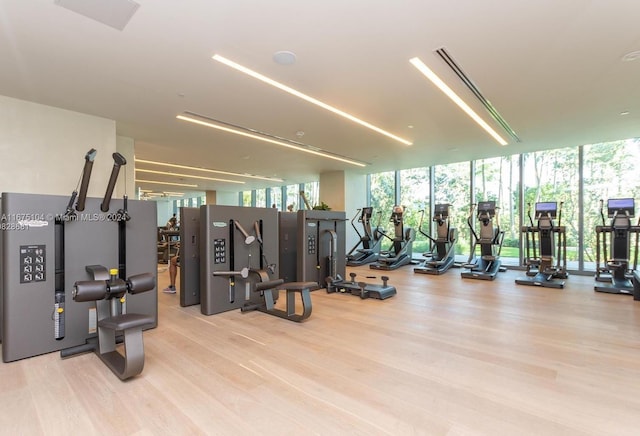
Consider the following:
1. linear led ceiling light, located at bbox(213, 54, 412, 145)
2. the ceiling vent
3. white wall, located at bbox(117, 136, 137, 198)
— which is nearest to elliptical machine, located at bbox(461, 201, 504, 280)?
linear led ceiling light, located at bbox(213, 54, 412, 145)

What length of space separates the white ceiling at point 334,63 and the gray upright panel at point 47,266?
1614mm

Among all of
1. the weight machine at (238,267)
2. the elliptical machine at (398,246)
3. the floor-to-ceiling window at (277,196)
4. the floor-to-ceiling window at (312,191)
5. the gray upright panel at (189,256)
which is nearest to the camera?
the weight machine at (238,267)

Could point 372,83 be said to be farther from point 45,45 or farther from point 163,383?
point 163,383

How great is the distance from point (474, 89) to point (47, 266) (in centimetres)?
531

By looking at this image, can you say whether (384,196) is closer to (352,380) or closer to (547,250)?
(547,250)

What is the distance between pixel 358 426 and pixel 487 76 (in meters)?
3.96

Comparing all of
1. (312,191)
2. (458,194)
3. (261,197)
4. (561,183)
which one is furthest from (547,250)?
(261,197)

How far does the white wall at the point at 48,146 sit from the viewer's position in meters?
4.36

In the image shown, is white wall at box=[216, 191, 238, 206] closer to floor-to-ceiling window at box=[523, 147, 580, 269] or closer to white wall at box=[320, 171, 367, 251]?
white wall at box=[320, 171, 367, 251]

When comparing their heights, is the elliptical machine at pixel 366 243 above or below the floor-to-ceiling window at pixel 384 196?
below

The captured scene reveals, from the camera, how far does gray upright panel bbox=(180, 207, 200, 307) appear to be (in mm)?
4809

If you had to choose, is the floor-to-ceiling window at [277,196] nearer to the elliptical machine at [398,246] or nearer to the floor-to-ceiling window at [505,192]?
the elliptical machine at [398,246]

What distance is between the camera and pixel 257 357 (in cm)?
290

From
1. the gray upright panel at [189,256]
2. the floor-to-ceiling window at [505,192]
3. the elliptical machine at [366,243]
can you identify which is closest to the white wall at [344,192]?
the elliptical machine at [366,243]
